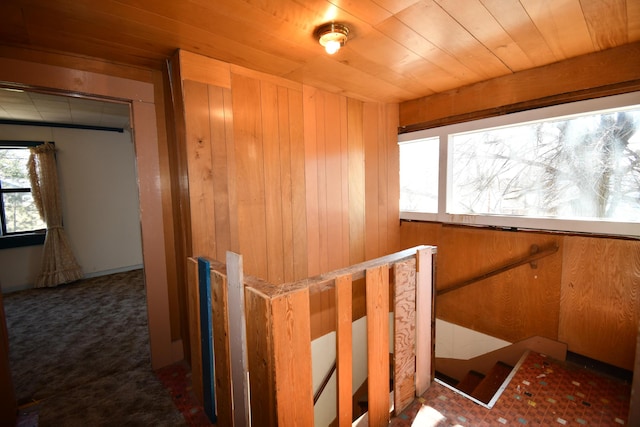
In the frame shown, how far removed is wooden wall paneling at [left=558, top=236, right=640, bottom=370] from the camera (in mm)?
1894

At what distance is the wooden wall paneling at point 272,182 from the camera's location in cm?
220

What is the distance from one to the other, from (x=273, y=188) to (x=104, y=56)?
138 cm

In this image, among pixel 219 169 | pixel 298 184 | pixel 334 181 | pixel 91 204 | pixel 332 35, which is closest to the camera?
pixel 332 35

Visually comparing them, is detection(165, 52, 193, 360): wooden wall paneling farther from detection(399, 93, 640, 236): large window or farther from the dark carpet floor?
detection(399, 93, 640, 236): large window

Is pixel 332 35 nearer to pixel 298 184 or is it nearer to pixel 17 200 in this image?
pixel 298 184

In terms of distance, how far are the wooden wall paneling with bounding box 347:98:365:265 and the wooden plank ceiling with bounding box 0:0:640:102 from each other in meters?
0.68

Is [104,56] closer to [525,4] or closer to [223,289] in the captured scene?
[223,289]

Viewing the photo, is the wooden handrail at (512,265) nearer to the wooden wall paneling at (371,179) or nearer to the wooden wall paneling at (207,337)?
the wooden wall paneling at (371,179)

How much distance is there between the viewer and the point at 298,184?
7.96 feet

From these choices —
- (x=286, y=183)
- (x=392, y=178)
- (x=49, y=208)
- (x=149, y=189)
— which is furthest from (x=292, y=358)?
(x=49, y=208)

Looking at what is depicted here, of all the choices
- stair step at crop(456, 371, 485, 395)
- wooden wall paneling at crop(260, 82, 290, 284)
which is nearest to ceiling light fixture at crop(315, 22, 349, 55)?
wooden wall paneling at crop(260, 82, 290, 284)

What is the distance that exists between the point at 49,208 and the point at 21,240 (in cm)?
60

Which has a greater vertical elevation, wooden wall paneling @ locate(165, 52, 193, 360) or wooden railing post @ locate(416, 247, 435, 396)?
wooden wall paneling @ locate(165, 52, 193, 360)

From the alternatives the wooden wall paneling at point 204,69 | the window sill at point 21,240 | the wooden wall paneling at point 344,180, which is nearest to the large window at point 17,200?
the window sill at point 21,240
